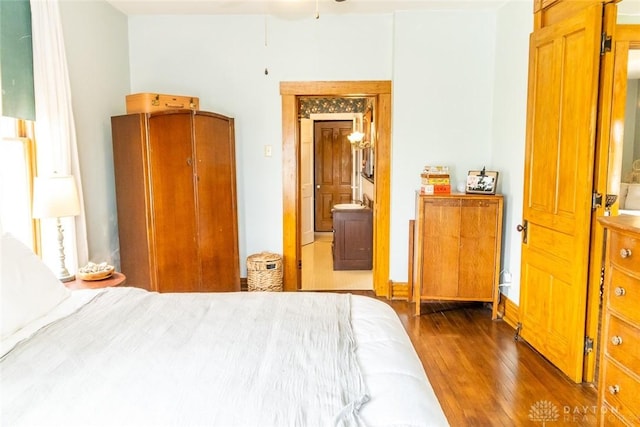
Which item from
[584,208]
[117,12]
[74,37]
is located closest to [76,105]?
[74,37]

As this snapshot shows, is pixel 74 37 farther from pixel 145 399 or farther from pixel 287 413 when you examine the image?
pixel 287 413

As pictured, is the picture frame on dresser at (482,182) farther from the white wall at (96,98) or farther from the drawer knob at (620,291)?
the white wall at (96,98)

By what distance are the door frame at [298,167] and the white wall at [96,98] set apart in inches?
60.7

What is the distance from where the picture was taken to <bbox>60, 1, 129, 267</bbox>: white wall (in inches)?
124

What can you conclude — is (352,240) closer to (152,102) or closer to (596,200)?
(152,102)

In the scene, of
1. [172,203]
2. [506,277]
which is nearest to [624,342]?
[506,277]

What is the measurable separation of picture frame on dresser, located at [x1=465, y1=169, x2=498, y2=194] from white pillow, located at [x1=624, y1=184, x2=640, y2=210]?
56.3 inches

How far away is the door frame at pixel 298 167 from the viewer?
4.08 m

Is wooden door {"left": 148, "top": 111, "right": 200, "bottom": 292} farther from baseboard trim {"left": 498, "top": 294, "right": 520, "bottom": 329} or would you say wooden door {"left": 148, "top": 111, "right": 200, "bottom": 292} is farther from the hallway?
baseboard trim {"left": 498, "top": 294, "right": 520, "bottom": 329}

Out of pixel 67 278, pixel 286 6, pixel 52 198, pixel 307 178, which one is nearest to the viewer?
pixel 52 198

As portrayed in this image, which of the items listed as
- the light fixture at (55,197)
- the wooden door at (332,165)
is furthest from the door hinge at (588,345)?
the wooden door at (332,165)

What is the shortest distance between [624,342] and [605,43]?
5.47ft

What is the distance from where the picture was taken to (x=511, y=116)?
11.7 feet

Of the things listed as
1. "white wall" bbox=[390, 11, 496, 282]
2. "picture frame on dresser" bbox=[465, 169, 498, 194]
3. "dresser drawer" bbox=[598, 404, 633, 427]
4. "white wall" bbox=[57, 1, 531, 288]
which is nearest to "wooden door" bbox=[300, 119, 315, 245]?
"white wall" bbox=[57, 1, 531, 288]
